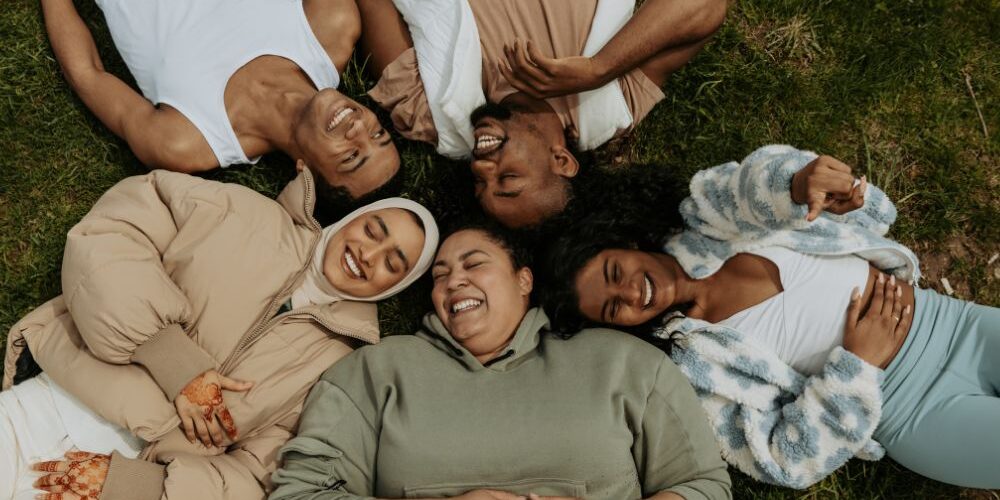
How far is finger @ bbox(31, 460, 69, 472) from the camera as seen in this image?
10.2ft

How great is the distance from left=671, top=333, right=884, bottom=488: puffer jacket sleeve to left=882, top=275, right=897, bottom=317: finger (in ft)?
0.92

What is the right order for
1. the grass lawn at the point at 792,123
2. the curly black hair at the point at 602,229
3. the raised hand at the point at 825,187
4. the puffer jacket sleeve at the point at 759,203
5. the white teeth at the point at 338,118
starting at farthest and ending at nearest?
1. the grass lawn at the point at 792,123
2. the white teeth at the point at 338,118
3. the curly black hair at the point at 602,229
4. the puffer jacket sleeve at the point at 759,203
5. the raised hand at the point at 825,187

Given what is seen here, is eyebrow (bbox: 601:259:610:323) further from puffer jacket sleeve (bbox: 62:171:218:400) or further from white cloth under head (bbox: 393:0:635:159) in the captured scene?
puffer jacket sleeve (bbox: 62:171:218:400)

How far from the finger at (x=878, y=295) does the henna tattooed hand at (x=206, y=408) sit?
114 inches

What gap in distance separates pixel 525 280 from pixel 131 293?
1.76 meters

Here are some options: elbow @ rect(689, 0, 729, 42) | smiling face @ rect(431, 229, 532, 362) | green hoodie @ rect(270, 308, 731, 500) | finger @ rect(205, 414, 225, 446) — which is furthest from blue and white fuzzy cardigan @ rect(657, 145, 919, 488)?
finger @ rect(205, 414, 225, 446)

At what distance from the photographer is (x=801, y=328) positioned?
11.3 ft

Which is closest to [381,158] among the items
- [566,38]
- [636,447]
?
[566,38]

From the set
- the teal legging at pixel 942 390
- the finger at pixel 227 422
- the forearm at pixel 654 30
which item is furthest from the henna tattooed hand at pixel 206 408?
the teal legging at pixel 942 390

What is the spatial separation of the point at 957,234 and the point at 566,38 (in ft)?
7.79

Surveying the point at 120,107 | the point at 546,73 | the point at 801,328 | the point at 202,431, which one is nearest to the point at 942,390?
the point at 801,328

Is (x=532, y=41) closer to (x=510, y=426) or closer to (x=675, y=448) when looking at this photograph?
(x=510, y=426)

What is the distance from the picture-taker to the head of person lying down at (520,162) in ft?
11.1

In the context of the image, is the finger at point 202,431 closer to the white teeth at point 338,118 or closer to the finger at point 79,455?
the finger at point 79,455
